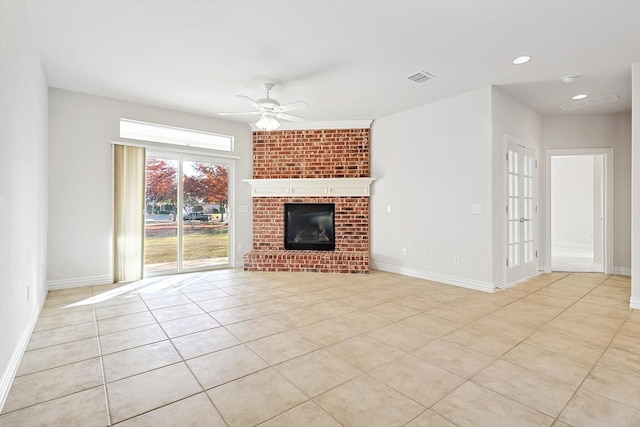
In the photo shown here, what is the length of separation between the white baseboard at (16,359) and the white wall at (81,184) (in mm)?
1356

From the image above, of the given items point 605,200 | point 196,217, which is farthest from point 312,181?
point 605,200

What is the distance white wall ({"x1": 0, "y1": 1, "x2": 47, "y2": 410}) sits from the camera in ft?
6.25

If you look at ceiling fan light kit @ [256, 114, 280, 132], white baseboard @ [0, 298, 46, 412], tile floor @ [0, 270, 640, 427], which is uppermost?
ceiling fan light kit @ [256, 114, 280, 132]

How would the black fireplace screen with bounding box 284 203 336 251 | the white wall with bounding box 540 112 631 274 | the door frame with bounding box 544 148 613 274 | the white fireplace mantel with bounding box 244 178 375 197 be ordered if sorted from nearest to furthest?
1. the white wall with bounding box 540 112 631 274
2. the door frame with bounding box 544 148 613 274
3. the white fireplace mantel with bounding box 244 178 375 197
4. the black fireplace screen with bounding box 284 203 336 251

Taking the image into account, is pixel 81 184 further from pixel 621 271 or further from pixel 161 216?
pixel 621 271

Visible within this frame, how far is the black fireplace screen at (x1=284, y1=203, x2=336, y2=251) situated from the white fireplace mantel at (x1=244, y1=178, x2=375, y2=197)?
242mm

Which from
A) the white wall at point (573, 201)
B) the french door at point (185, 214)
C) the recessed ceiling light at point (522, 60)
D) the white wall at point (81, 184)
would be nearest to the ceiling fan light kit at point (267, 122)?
the french door at point (185, 214)

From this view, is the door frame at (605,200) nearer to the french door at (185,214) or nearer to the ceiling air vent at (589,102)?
the ceiling air vent at (589,102)

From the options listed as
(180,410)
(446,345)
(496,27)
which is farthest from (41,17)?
(446,345)

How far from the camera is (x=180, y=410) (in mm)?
1638

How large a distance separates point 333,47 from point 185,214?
12.1 ft

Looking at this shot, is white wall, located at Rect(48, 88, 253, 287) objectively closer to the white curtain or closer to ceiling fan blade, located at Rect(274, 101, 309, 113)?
the white curtain

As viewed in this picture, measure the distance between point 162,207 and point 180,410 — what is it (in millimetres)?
4055

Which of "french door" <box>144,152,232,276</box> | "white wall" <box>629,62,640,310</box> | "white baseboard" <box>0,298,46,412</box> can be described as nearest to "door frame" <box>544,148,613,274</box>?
"white wall" <box>629,62,640,310</box>
